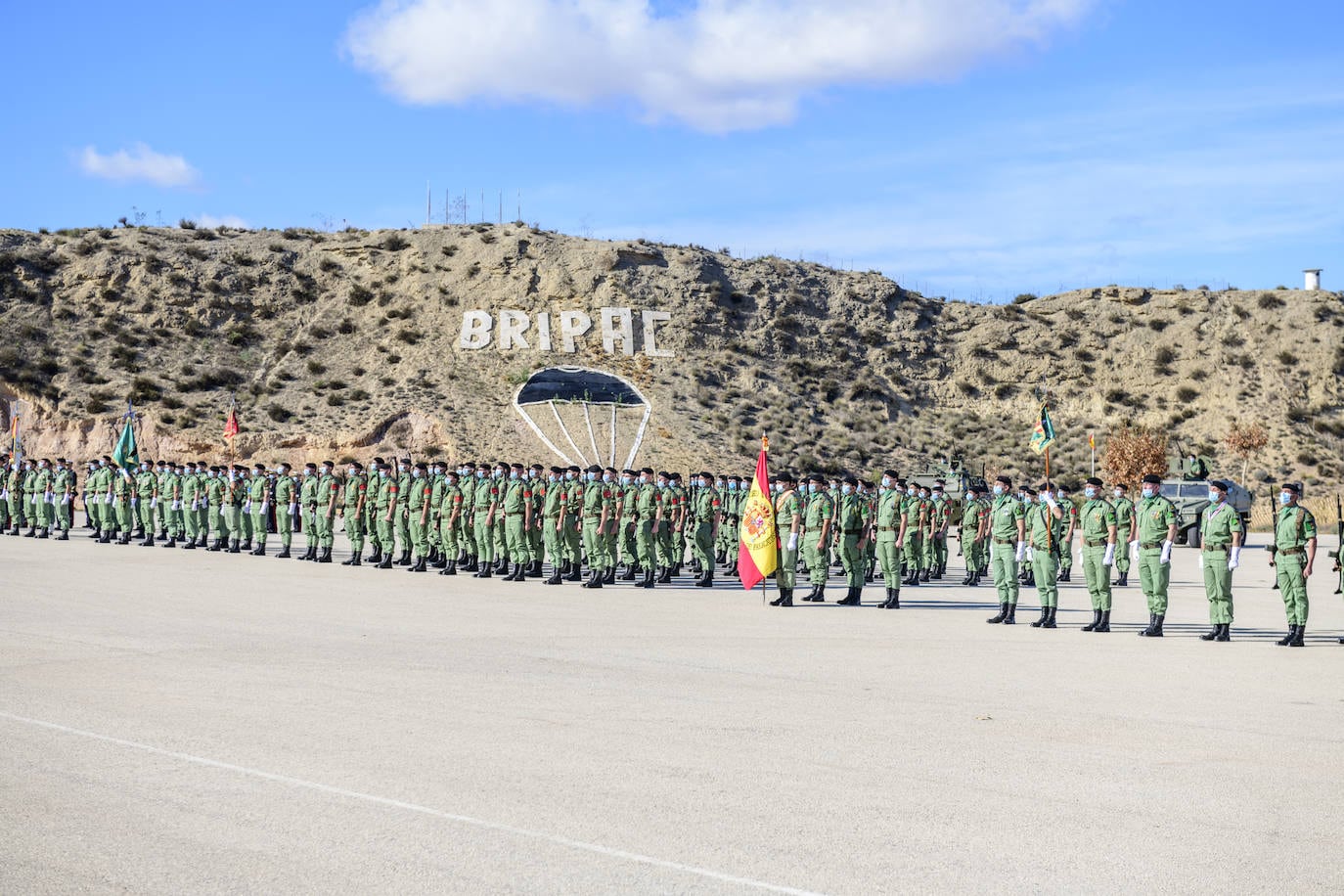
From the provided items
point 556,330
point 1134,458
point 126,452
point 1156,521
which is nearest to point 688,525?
point 1156,521

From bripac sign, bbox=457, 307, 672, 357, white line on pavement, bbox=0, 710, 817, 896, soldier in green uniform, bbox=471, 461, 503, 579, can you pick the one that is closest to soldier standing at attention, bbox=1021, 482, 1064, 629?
soldier in green uniform, bbox=471, 461, 503, 579

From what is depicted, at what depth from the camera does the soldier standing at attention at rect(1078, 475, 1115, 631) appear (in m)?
15.4

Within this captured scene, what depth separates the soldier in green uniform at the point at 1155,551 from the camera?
15.0 metres

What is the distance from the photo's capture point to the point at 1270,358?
67.4 metres

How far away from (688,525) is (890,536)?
5.55 m

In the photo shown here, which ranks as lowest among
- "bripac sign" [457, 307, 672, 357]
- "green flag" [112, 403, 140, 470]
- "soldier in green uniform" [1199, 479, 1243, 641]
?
"soldier in green uniform" [1199, 479, 1243, 641]

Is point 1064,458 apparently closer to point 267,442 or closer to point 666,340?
point 666,340

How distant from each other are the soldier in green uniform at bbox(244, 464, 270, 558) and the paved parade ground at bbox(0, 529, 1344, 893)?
11.4 meters

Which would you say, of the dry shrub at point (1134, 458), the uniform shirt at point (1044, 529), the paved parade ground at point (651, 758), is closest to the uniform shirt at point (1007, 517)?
the uniform shirt at point (1044, 529)

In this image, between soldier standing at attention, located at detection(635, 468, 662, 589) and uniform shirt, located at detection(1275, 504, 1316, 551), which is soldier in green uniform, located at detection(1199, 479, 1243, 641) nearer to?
uniform shirt, located at detection(1275, 504, 1316, 551)

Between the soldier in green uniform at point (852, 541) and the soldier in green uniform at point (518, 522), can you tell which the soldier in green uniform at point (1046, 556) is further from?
the soldier in green uniform at point (518, 522)

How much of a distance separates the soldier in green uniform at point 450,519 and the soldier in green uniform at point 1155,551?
1171 cm

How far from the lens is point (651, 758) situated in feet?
26.1

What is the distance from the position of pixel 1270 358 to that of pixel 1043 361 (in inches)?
462
